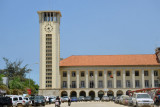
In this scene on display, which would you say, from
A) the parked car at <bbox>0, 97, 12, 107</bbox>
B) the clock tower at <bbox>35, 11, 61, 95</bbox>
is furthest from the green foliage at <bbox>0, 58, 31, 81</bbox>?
the parked car at <bbox>0, 97, 12, 107</bbox>

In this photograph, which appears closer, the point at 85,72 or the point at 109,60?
the point at 85,72

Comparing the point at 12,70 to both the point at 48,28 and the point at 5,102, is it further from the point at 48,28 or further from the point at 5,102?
the point at 5,102

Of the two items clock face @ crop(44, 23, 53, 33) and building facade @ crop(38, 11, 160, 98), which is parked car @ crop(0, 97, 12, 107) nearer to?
building facade @ crop(38, 11, 160, 98)

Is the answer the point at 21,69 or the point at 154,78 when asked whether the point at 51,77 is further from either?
the point at 154,78

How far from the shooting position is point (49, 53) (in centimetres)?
8094

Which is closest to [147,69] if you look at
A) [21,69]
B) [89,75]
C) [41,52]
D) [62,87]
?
[89,75]

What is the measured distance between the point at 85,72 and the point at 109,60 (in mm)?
7829

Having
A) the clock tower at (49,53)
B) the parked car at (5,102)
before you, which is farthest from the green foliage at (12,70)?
the parked car at (5,102)

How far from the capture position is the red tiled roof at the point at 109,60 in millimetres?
82188

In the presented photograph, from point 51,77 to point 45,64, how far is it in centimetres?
385

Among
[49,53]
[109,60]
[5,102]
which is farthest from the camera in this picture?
[109,60]

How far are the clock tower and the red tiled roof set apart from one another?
400 cm

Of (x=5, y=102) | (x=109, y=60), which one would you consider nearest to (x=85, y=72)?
(x=109, y=60)

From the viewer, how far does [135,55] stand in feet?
284
